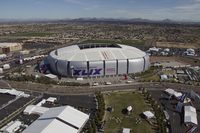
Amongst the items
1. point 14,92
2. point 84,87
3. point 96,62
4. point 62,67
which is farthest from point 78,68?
point 14,92

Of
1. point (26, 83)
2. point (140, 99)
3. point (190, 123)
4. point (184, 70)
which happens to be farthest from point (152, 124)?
point (184, 70)

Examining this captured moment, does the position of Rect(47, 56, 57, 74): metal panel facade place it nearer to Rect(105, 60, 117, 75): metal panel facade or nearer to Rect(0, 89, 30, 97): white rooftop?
Rect(105, 60, 117, 75): metal panel facade

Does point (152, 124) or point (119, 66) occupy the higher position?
point (119, 66)

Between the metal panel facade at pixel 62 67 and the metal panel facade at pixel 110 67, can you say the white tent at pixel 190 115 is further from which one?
the metal panel facade at pixel 62 67

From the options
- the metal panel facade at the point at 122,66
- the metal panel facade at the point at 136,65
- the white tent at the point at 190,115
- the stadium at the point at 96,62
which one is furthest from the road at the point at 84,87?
the white tent at the point at 190,115

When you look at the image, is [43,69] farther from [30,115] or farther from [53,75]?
[30,115]

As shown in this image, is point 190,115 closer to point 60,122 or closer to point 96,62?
point 60,122

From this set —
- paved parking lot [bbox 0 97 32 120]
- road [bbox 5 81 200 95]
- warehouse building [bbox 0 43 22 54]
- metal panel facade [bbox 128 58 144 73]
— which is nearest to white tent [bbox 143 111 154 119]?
road [bbox 5 81 200 95]
